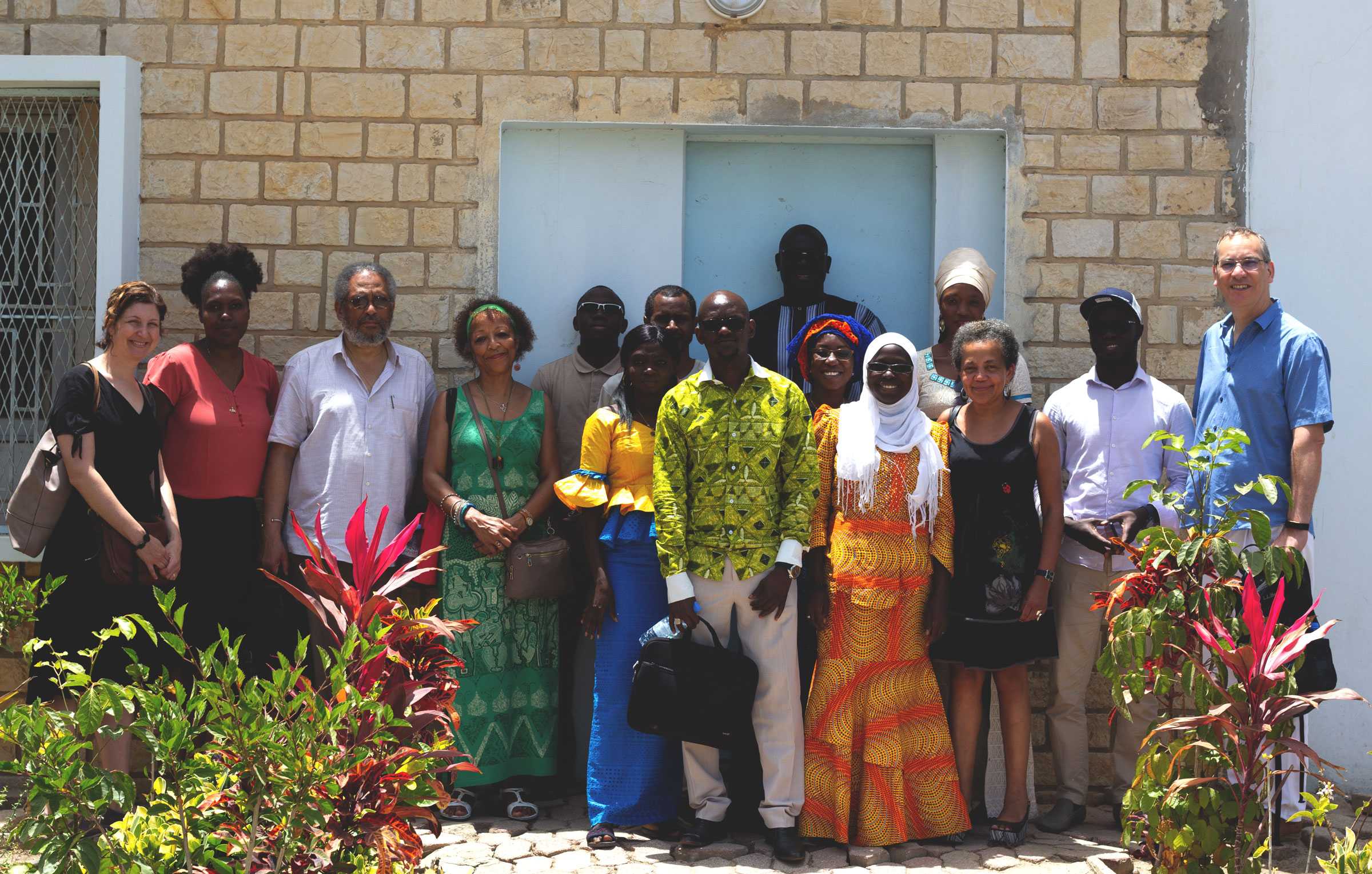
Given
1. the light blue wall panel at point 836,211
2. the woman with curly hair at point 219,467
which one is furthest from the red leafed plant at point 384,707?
the light blue wall panel at point 836,211

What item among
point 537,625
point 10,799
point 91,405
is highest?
point 91,405

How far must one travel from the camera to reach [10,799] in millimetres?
5047

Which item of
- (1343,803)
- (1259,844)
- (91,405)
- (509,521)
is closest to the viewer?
(1259,844)

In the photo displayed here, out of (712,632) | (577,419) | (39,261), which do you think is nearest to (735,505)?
(712,632)

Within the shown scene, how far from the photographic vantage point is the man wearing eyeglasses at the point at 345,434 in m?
4.85

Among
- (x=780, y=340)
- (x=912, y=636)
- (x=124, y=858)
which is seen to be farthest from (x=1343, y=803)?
(x=124, y=858)

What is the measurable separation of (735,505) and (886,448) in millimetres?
564

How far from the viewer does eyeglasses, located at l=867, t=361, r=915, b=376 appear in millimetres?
4438

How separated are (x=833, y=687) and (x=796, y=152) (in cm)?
249

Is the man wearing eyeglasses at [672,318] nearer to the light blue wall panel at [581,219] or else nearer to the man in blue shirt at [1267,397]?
the light blue wall panel at [581,219]

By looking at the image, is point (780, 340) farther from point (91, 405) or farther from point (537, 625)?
point (91, 405)

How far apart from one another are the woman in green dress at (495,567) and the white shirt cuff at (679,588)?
2.41ft

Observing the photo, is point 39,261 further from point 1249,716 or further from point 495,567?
point 1249,716

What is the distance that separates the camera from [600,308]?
5.23 m
